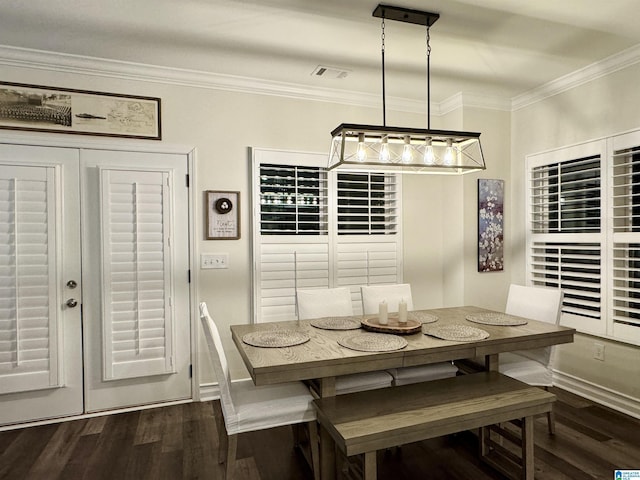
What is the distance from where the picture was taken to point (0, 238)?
9.57 feet

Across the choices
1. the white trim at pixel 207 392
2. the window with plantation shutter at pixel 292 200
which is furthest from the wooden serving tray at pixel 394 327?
the white trim at pixel 207 392

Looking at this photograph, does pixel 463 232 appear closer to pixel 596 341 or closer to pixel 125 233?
pixel 596 341

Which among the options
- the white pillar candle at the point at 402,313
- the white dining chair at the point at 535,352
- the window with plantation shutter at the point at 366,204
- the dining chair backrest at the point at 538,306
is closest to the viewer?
the white pillar candle at the point at 402,313

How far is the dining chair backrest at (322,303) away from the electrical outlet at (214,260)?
2.43ft

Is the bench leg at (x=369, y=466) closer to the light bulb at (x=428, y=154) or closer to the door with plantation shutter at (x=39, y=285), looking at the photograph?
the light bulb at (x=428, y=154)

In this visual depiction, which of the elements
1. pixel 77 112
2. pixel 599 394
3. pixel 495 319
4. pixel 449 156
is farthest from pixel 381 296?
pixel 77 112

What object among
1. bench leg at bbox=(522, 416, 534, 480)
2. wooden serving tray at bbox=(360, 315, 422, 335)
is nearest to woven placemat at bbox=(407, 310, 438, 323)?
wooden serving tray at bbox=(360, 315, 422, 335)

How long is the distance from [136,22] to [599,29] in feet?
9.82

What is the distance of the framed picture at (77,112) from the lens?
2.97 m

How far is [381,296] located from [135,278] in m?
1.93

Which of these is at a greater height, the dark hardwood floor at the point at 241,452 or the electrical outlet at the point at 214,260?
the electrical outlet at the point at 214,260

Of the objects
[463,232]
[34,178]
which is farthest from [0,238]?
[463,232]

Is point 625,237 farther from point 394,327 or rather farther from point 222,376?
point 222,376

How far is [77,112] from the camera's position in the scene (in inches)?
123
